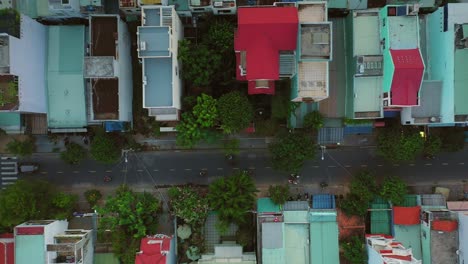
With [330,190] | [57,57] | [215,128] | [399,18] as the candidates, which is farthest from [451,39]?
[57,57]

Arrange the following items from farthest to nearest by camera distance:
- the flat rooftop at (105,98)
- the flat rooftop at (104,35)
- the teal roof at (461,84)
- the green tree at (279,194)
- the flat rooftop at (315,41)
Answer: the green tree at (279,194) → the flat rooftop at (105,98) → the flat rooftop at (104,35) → the teal roof at (461,84) → the flat rooftop at (315,41)

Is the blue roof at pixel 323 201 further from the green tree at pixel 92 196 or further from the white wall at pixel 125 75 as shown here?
the green tree at pixel 92 196

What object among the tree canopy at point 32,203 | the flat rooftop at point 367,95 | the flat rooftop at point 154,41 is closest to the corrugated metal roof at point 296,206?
the flat rooftop at point 367,95

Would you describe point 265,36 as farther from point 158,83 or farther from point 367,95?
point 367,95

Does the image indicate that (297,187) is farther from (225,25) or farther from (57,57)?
(57,57)

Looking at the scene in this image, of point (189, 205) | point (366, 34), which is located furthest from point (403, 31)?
point (189, 205)

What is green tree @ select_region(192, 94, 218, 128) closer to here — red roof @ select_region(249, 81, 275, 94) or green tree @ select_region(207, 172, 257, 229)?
red roof @ select_region(249, 81, 275, 94)
